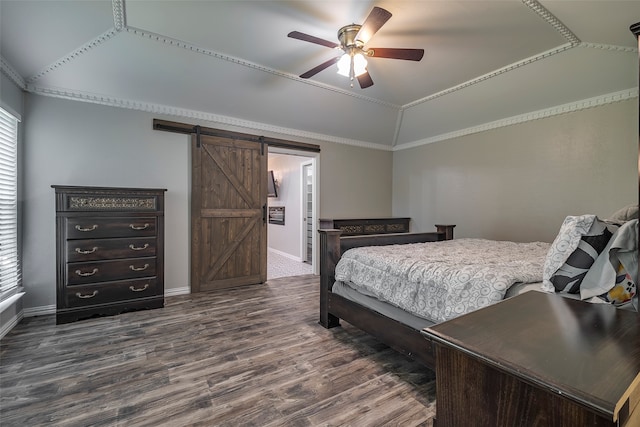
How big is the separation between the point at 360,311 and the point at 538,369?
1803 millimetres

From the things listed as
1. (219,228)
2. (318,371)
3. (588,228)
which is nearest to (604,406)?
(588,228)

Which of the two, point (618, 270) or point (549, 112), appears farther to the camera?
point (549, 112)

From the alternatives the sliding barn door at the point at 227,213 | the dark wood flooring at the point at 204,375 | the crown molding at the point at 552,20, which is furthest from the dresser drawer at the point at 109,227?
the crown molding at the point at 552,20

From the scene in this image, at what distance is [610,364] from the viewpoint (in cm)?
68

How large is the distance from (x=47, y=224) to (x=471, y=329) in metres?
4.18

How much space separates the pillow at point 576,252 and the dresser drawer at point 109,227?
3645 mm

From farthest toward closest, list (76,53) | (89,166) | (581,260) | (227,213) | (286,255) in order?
(286,255), (227,213), (89,166), (76,53), (581,260)

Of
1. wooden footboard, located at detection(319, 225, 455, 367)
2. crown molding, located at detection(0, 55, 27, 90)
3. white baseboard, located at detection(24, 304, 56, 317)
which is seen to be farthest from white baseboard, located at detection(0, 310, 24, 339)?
wooden footboard, located at detection(319, 225, 455, 367)

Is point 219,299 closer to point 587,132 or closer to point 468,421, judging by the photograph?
point 468,421

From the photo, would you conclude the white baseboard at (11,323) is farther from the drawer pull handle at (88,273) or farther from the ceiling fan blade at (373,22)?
the ceiling fan blade at (373,22)

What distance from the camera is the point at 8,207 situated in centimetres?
278

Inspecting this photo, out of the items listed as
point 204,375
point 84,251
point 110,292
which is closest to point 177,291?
point 110,292

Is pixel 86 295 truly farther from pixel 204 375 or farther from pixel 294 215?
pixel 294 215

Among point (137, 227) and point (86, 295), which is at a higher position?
point (137, 227)
